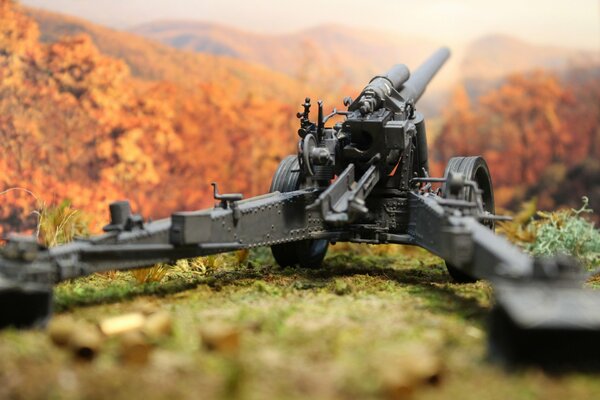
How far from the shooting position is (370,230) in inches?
348

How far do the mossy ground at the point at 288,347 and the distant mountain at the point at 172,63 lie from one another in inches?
273

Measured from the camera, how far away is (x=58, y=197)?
12641mm

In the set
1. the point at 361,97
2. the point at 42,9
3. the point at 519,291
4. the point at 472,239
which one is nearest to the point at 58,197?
the point at 42,9

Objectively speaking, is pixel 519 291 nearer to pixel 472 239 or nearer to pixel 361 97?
pixel 472 239

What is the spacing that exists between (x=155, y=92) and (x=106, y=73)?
1179mm

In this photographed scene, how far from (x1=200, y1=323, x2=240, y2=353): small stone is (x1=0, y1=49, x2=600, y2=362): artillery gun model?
4.33ft

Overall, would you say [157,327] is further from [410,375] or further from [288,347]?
[410,375]

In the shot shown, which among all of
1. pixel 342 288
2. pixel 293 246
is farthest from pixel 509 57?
pixel 342 288

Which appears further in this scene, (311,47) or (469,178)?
(311,47)

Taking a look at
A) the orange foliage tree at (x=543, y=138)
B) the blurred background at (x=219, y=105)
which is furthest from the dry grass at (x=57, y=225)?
the orange foliage tree at (x=543, y=138)

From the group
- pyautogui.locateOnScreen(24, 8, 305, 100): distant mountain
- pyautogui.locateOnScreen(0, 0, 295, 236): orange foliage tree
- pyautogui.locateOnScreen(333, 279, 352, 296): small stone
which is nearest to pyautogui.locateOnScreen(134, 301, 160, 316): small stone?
pyautogui.locateOnScreen(333, 279, 352, 296): small stone

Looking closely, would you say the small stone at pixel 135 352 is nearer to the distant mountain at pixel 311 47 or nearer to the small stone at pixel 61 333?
the small stone at pixel 61 333

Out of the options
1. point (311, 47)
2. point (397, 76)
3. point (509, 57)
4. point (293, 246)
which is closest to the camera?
point (293, 246)

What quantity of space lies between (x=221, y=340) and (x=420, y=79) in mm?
6525
